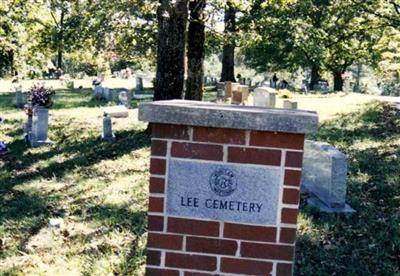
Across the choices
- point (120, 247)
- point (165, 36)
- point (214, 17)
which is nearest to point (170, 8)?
point (165, 36)

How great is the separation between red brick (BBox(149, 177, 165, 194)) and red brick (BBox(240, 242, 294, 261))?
56 cm

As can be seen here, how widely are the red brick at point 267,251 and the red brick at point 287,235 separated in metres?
0.03

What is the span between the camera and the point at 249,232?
288 cm

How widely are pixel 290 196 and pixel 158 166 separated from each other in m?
0.76

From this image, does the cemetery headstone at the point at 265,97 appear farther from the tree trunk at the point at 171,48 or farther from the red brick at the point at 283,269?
the red brick at the point at 283,269

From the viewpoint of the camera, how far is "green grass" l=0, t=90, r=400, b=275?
184 inches

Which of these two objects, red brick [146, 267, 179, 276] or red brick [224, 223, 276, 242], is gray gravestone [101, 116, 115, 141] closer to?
red brick [146, 267, 179, 276]

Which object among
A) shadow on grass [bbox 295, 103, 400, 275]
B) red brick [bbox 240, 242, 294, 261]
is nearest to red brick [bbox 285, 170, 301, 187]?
red brick [bbox 240, 242, 294, 261]

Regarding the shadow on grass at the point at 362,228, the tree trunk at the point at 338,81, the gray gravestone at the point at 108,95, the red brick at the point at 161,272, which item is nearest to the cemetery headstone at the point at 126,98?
the gray gravestone at the point at 108,95

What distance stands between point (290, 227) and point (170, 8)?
24.2 feet

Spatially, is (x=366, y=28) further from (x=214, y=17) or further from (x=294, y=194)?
(x=294, y=194)

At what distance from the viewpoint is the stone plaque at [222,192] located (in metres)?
2.84

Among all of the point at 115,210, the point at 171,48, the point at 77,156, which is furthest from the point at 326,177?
the point at 77,156

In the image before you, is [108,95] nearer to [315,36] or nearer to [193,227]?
[315,36]
